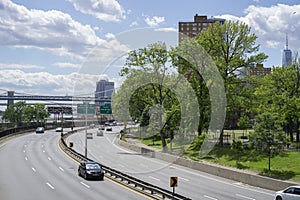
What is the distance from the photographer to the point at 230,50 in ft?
176

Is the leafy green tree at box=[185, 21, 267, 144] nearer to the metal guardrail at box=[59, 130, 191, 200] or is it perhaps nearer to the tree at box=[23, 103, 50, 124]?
the metal guardrail at box=[59, 130, 191, 200]

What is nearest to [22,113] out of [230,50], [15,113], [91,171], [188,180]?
[15,113]

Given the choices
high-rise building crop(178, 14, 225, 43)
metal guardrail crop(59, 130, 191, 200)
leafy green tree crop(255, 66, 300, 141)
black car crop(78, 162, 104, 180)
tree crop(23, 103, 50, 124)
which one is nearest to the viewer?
metal guardrail crop(59, 130, 191, 200)

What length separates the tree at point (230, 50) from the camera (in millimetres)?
51812

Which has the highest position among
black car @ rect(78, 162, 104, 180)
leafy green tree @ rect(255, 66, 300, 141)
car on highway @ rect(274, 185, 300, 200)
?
leafy green tree @ rect(255, 66, 300, 141)

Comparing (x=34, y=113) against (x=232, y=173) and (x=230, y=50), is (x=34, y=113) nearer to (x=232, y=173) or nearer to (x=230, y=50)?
(x=230, y=50)

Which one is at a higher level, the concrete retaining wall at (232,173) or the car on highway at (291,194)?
the car on highway at (291,194)

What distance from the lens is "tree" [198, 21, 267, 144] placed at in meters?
51.8

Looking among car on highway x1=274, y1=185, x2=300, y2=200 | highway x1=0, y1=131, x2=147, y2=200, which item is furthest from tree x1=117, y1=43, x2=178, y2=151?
car on highway x1=274, y1=185, x2=300, y2=200

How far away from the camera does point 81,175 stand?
113 ft

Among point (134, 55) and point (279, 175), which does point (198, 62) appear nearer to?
point (134, 55)

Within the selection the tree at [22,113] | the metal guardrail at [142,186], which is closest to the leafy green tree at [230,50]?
the metal guardrail at [142,186]

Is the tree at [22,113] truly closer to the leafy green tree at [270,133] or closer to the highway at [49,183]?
the highway at [49,183]

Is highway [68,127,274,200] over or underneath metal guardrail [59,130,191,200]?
underneath
